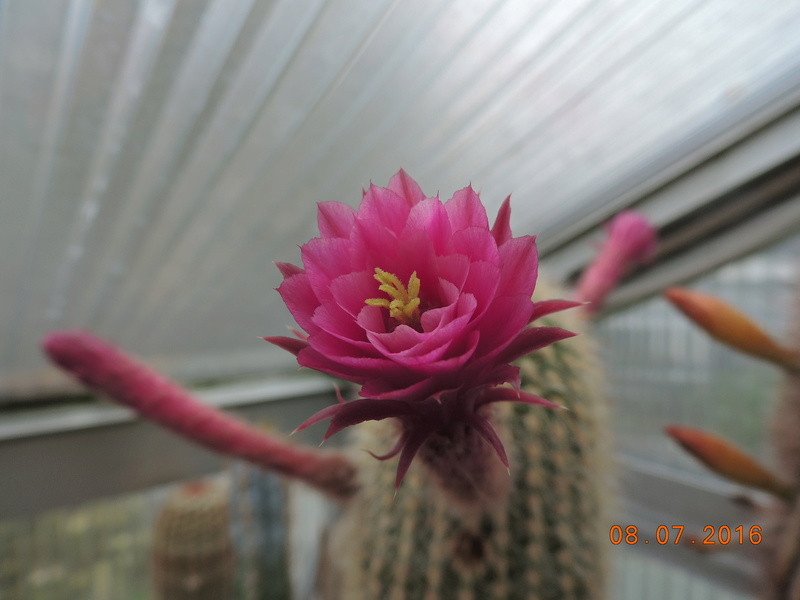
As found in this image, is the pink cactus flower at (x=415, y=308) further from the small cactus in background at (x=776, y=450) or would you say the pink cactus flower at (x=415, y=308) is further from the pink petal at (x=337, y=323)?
the small cactus in background at (x=776, y=450)

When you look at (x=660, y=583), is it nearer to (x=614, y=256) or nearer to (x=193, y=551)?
(x=614, y=256)

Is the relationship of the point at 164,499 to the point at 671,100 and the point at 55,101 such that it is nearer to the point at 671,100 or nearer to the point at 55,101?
the point at 55,101

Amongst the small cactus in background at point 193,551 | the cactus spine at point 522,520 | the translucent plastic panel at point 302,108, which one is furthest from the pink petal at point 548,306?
the small cactus in background at point 193,551

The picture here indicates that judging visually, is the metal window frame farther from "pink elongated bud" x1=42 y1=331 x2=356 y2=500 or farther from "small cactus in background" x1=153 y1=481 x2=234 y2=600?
"pink elongated bud" x1=42 y1=331 x2=356 y2=500

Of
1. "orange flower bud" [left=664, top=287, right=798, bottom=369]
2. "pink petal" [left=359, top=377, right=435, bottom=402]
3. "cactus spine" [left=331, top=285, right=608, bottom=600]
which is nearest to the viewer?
"pink petal" [left=359, top=377, right=435, bottom=402]

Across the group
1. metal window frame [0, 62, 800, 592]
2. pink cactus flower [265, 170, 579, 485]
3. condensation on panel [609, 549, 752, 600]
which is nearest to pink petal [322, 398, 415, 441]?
pink cactus flower [265, 170, 579, 485]

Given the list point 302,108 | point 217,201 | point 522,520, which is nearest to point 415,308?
point 522,520

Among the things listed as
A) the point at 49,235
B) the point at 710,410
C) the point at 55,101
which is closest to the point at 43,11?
the point at 55,101
